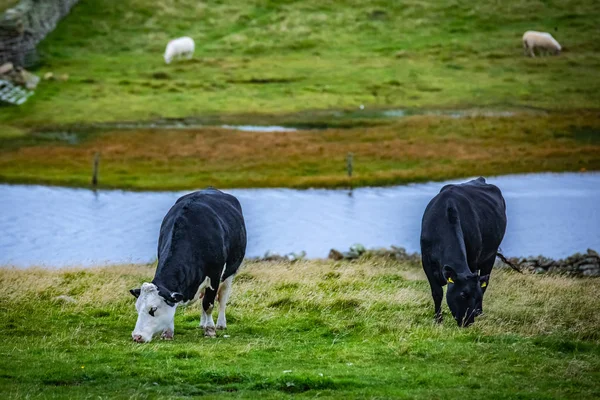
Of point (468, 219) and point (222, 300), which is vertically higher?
point (468, 219)

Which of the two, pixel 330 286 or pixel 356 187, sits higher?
pixel 330 286

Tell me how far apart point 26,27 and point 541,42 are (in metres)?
43.6

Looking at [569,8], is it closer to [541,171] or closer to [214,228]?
[541,171]

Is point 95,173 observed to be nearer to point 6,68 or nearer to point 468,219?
point 6,68

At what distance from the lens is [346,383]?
11.9 m

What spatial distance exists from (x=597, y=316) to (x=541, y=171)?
35.2 metres

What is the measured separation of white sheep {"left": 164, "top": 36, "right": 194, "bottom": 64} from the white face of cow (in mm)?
64245

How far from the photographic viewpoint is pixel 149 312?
1365 cm

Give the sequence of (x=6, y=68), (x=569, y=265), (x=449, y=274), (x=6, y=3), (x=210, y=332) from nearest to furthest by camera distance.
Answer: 1. (x=210, y=332)
2. (x=449, y=274)
3. (x=569, y=265)
4. (x=6, y=68)
5. (x=6, y=3)

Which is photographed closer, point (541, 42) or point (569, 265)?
point (569, 265)

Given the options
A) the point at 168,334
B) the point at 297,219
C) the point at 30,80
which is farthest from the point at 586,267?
the point at 30,80

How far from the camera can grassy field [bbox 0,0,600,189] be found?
51562mm

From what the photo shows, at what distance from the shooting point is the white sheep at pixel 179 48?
250ft

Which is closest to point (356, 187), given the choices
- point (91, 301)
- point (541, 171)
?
point (541, 171)
